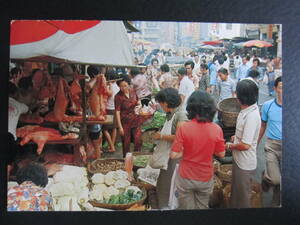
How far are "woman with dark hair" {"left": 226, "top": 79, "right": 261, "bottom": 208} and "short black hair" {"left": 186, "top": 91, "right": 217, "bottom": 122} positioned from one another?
234 millimetres

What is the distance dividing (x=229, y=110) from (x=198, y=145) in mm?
375

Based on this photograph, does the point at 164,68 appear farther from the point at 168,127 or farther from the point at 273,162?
the point at 273,162

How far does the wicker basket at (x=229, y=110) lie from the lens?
312cm

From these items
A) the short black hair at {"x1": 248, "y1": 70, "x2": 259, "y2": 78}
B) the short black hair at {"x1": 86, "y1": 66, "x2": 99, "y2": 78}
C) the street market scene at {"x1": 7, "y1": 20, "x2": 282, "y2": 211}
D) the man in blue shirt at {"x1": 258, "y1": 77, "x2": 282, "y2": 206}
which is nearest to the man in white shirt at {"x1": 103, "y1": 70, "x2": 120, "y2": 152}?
the street market scene at {"x1": 7, "y1": 20, "x2": 282, "y2": 211}

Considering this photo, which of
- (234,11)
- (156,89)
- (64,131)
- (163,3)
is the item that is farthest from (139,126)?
(234,11)

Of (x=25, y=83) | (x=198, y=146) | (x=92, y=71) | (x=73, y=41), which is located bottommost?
(x=198, y=146)

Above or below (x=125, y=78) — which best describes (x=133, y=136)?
below

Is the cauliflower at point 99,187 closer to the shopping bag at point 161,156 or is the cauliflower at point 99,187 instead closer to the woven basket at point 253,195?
the shopping bag at point 161,156

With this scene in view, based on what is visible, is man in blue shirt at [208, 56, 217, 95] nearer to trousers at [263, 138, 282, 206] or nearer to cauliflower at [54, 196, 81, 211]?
trousers at [263, 138, 282, 206]

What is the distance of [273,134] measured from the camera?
10.4 ft

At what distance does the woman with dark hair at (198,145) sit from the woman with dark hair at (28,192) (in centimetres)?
102

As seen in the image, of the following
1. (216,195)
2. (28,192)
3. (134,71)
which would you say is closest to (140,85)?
(134,71)

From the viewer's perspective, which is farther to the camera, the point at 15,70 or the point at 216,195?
the point at 216,195

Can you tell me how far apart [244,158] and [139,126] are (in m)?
0.87
